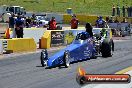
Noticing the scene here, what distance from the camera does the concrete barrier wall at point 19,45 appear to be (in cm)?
2320

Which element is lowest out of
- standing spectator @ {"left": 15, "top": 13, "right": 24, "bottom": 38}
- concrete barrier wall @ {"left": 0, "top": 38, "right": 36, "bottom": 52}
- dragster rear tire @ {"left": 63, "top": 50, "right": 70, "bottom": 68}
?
concrete barrier wall @ {"left": 0, "top": 38, "right": 36, "bottom": 52}

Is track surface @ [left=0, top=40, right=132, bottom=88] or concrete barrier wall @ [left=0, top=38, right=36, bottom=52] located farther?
concrete barrier wall @ [left=0, top=38, right=36, bottom=52]

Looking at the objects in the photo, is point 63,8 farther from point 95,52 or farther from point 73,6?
point 95,52

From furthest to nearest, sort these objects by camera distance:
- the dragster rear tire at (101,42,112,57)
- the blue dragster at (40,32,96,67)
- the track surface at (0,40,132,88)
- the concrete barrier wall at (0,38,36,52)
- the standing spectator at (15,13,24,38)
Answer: the standing spectator at (15,13,24,38) → the concrete barrier wall at (0,38,36,52) → the dragster rear tire at (101,42,112,57) → the blue dragster at (40,32,96,67) → the track surface at (0,40,132,88)

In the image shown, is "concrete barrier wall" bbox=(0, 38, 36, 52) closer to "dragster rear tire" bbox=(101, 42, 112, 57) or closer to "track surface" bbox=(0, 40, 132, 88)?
"track surface" bbox=(0, 40, 132, 88)

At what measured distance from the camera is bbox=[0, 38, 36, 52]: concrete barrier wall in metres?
23.2

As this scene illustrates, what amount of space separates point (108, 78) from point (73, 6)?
65.5 meters

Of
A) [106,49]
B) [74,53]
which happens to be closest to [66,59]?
[74,53]

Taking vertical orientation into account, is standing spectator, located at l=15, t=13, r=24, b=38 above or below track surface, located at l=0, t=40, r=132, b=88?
above

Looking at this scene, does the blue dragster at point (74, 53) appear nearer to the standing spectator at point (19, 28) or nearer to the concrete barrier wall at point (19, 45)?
the concrete barrier wall at point (19, 45)

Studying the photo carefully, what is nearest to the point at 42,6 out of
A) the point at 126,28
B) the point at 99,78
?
the point at 126,28

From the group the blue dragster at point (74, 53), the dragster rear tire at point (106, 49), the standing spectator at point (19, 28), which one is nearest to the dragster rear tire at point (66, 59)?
the blue dragster at point (74, 53)

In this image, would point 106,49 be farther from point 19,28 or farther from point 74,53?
point 19,28

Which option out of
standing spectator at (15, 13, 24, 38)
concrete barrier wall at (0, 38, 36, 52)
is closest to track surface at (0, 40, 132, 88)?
concrete barrier wall at (0, 38, 36, 52)
